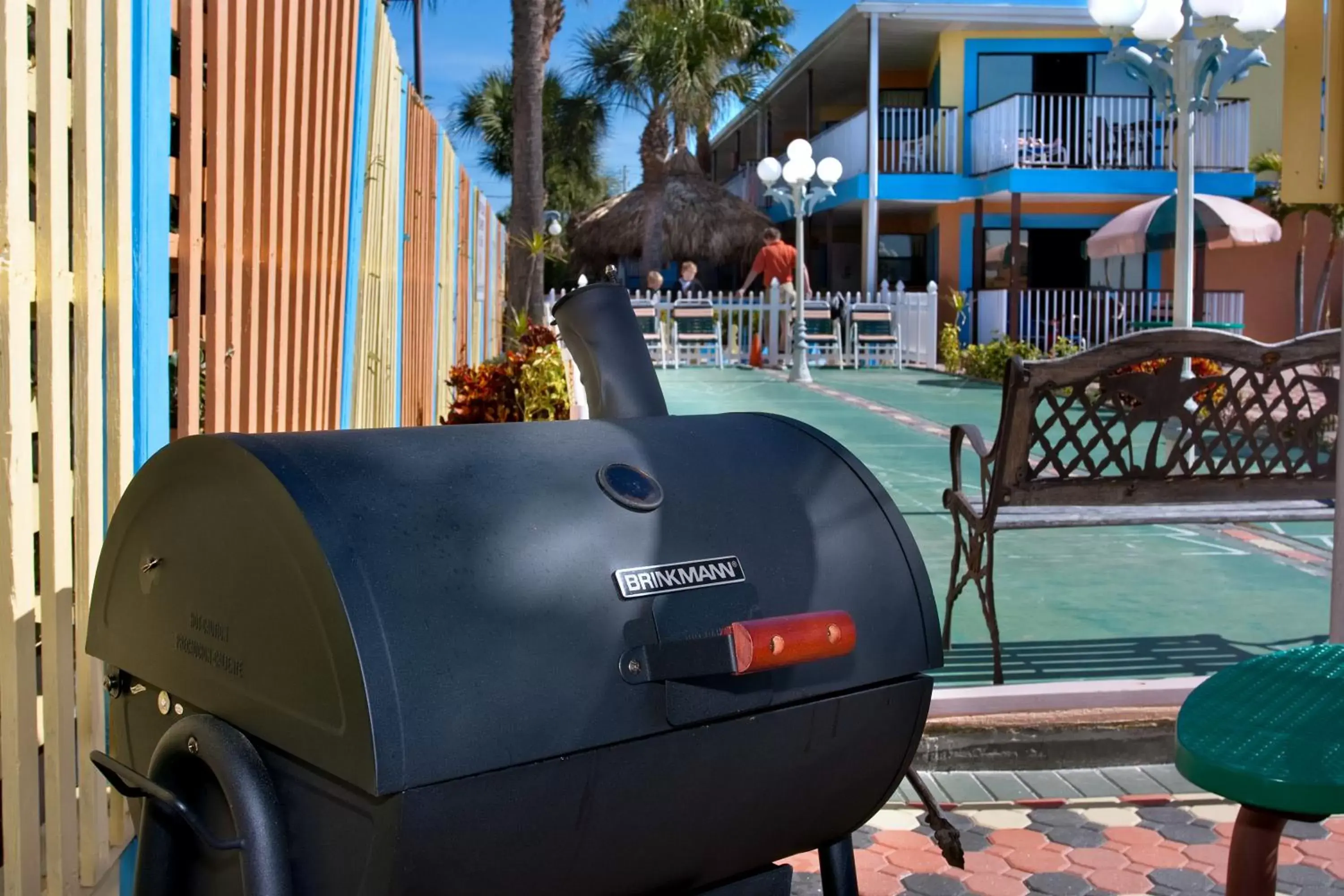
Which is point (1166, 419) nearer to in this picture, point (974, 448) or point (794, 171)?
point (974, 448)

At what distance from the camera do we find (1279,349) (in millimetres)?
4547

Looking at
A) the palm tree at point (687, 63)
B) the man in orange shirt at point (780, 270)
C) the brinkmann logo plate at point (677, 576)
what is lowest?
the brinkmann logo plate at point (677, 576)

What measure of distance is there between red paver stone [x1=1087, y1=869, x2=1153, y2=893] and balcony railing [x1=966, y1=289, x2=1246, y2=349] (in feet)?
59.7

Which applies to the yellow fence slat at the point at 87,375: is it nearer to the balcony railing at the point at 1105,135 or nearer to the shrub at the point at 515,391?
the shrub at the point at 515,391

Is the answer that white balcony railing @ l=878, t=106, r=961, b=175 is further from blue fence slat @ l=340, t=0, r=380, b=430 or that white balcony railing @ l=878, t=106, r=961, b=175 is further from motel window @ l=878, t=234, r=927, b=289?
blue fence slat @ l=340, t=0, r=380, b=430

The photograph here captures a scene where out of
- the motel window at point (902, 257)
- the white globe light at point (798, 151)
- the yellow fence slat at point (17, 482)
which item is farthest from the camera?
the motel window at point (902, 257)

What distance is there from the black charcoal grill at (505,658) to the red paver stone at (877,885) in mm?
1125

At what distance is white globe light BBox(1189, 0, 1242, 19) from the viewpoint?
978 centimetres

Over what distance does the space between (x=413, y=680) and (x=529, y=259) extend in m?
13.7

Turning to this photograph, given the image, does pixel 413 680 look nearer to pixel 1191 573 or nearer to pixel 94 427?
pixel 94 427

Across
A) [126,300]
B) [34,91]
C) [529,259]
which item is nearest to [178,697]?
[126,300]

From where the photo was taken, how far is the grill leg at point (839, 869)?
205 cm

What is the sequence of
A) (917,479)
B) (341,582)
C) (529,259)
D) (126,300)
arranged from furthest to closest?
1. (529,259)
2. (917,479)
3. (126,300)
4. (341,582)

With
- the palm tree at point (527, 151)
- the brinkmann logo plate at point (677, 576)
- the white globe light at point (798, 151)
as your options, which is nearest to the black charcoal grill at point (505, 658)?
the brinkmann logo plate at point (677, 576)
